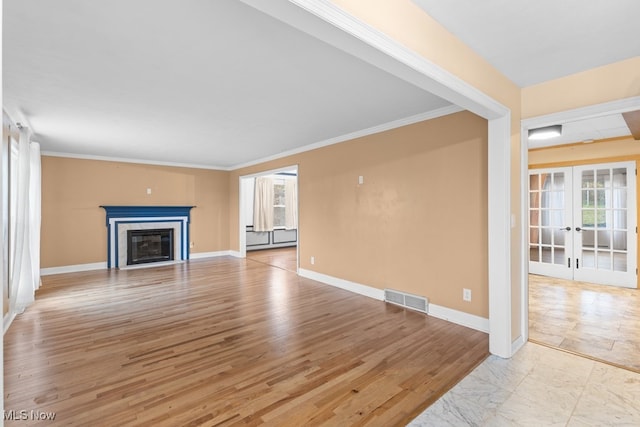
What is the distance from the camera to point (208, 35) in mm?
2164

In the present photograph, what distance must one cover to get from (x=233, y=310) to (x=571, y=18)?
13.3ft

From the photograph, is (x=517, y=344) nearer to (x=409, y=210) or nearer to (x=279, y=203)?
(x=409, y=210)

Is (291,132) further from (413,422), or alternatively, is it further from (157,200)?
(157,200)

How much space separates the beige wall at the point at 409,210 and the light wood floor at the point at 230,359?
479mm

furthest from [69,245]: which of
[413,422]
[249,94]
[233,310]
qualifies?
[413,422]

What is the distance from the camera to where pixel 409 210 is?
3.97m

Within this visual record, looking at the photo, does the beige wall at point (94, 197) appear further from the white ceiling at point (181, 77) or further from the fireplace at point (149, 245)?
the white ceiling at point (181, 77)

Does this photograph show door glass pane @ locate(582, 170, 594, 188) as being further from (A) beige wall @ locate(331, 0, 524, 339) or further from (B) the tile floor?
(B) the tile floor

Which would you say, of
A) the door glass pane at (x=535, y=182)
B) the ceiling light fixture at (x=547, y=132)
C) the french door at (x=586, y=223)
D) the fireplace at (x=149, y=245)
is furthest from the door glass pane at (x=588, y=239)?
the fireplace at (x=149, y=245)

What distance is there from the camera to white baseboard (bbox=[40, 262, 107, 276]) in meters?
5.98

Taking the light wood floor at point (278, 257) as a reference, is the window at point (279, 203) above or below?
above

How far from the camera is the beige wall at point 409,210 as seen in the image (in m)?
3.36

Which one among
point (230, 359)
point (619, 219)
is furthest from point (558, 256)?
point (230, 359)

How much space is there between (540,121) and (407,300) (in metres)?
2.36
